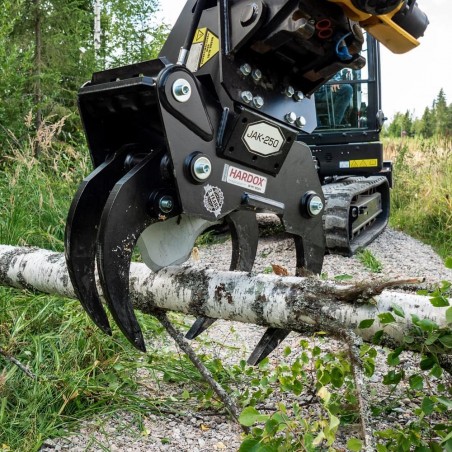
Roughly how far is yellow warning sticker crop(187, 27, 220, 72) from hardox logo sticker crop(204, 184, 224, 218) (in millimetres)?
445

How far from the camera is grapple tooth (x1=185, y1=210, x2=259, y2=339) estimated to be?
8.79 feet

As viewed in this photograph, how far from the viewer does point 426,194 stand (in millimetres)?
7934

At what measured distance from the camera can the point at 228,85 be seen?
2123 mm

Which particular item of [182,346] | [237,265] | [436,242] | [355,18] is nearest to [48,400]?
[182,346]

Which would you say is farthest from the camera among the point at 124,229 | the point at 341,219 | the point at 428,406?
the point at 341,219

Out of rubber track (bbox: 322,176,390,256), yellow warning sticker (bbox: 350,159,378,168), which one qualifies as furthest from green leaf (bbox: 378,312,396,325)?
yellow warning sticker (bbox: 350,159,378,168)

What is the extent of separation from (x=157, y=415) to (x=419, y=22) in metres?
1.78

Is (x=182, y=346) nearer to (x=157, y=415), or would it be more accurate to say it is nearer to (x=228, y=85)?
(x=157, y=415)

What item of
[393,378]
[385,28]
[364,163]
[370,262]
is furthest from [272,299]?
[364,163]

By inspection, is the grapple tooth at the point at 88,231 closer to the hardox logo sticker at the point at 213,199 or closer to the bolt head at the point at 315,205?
the hardox logo sticker at the point at 213,199

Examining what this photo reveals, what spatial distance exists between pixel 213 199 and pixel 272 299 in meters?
0.39

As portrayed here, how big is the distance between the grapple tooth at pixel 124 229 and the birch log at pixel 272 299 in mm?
340

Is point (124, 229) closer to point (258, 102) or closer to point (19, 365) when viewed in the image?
point (258, 102)

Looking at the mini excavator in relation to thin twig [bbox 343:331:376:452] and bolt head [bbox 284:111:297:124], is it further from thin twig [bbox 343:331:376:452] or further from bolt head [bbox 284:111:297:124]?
thin twig [bbox 343:331:376:452]
